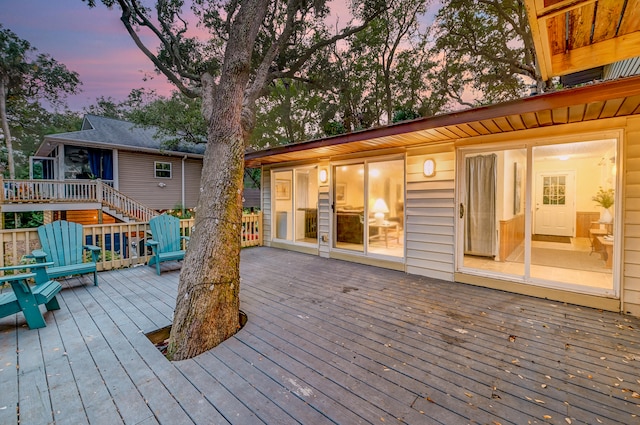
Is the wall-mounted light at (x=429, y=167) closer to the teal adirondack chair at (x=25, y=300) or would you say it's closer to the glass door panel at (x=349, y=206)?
the glass door panel at (x=349, y=206)

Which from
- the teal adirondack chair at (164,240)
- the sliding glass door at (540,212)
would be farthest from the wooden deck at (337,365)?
the teal adirondack chair at (164,240)

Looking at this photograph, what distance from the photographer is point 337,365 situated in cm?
213

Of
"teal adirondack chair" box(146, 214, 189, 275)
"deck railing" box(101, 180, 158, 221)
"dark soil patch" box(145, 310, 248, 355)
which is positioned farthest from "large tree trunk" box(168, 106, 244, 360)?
"deck railing" box(101, 180, 158, 221)

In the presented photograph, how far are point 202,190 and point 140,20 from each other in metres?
7.08

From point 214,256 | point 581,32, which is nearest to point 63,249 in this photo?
point 214,256

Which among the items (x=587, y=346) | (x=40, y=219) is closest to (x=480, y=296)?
(x=587, y=346)

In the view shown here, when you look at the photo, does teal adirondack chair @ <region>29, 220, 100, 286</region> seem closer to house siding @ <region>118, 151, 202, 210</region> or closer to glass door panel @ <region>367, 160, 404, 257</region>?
glass door panel @ <region>367, 160, 404, 257</region>

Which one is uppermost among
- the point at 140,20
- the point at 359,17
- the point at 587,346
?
the point at 359,17

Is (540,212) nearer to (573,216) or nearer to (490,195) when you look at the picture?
(573,216)

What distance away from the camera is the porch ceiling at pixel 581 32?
176 cm

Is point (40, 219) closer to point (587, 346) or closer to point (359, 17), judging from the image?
point (359, 17)

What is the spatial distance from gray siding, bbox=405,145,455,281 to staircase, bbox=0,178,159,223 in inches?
393

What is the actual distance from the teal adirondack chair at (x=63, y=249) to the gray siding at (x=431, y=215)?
17.2 feet

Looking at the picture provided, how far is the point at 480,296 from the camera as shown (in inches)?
146
